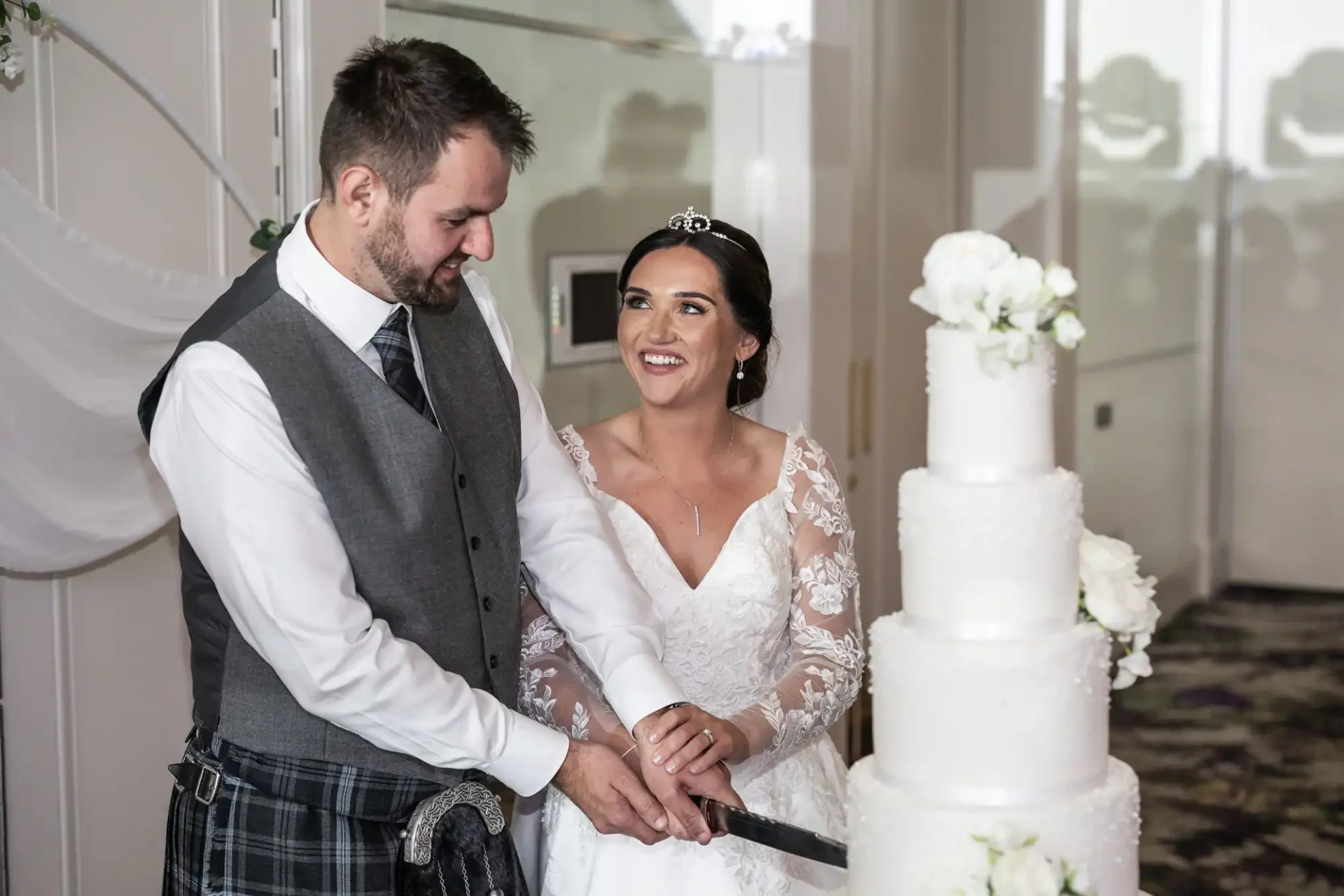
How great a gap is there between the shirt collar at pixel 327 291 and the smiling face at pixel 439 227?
26 millimetres

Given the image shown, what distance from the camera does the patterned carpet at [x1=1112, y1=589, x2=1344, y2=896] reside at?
4207 millimetres

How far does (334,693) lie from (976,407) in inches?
33.1

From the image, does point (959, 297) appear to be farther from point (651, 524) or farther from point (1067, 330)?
point (651, 524)

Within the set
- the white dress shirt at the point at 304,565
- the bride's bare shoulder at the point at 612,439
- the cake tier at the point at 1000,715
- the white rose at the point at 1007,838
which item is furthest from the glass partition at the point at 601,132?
the white rose at the point at 1007,838

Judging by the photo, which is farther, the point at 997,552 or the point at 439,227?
the point at 439,227

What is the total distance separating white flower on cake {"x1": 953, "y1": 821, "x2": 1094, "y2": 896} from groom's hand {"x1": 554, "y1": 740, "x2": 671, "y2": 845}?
0.61 meters

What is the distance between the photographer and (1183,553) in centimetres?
723

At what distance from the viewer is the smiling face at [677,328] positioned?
258cm

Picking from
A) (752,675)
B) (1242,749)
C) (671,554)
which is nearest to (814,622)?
(752,675)

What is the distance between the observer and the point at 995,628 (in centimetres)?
155

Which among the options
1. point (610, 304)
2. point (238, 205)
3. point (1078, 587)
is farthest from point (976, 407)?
point (610, 304)

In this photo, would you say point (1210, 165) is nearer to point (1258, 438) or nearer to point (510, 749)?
point (1258, 438)

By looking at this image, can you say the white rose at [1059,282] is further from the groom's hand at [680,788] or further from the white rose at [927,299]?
the groom's hand at [680,788]

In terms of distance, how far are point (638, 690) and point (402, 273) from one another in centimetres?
66
